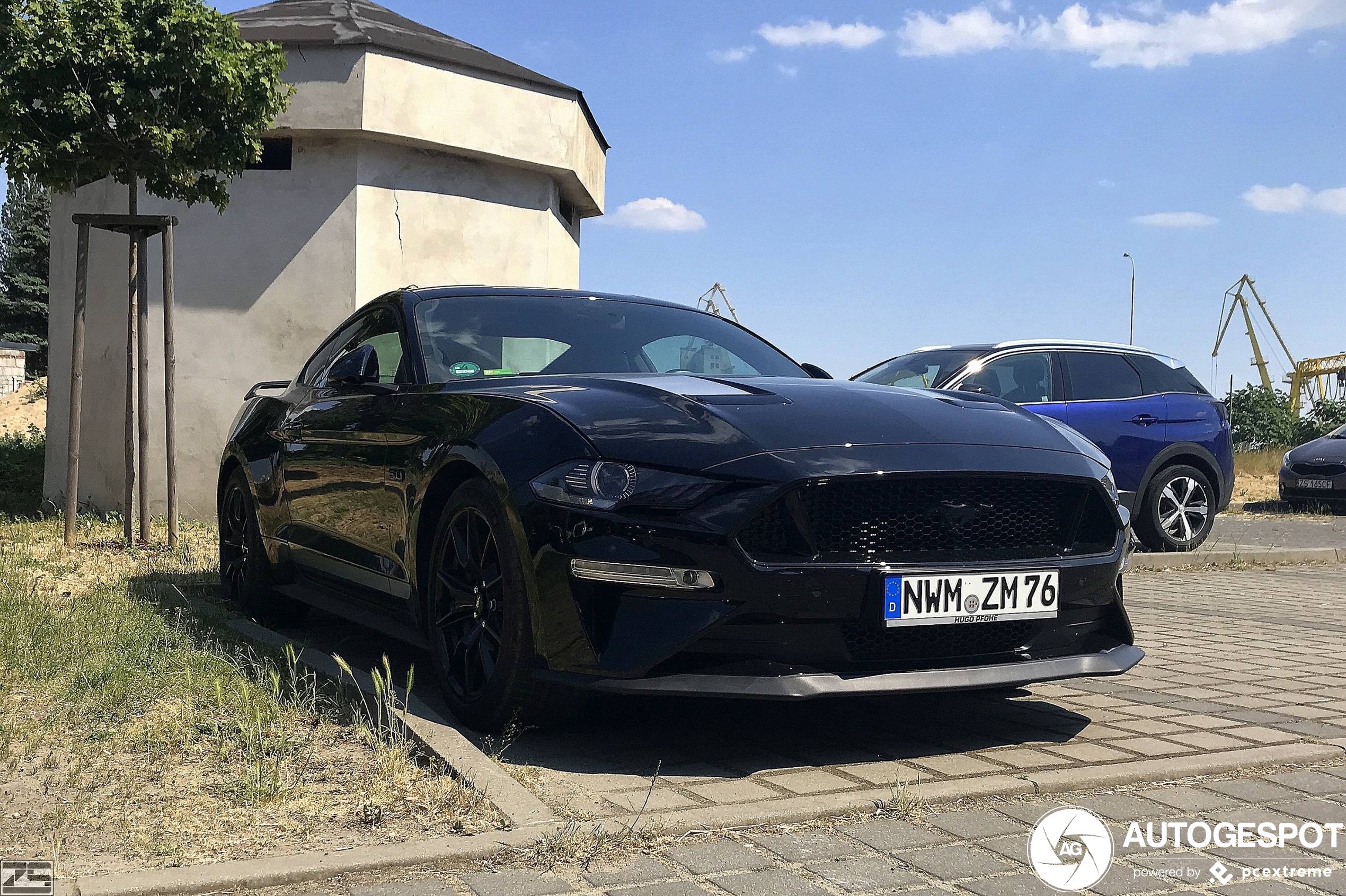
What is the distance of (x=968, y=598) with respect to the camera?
3795 millimetres

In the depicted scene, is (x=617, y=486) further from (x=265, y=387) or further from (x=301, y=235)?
(x=301, y=235)

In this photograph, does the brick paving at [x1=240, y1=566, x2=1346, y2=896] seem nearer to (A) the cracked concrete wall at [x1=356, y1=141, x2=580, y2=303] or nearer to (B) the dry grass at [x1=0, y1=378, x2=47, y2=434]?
(A) the cracked concrete wall at [x1=356, y1=141, x2=580, y2=303]

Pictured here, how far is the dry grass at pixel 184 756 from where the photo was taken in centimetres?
308

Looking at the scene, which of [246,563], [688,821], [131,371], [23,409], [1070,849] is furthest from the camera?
[23,409]

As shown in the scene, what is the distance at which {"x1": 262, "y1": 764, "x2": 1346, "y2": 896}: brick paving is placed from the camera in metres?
2.79

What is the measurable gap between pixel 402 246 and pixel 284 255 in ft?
3.19

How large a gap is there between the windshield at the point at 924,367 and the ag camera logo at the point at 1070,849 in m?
6.64

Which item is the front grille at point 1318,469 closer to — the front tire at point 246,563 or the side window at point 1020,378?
the side window at point 1020,378

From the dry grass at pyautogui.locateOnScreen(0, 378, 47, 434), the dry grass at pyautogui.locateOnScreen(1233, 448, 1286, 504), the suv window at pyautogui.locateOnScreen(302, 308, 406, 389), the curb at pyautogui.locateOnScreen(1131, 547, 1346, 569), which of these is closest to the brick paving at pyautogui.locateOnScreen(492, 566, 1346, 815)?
the suv window at pyautogui.locateOnScreen(302, 308, 406, 389)

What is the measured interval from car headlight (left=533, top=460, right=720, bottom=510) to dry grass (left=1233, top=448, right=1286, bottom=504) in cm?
1666

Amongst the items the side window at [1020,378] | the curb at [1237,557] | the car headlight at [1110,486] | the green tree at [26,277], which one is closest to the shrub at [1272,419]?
the curb at [1237,557]

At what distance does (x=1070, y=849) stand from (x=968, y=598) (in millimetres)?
894

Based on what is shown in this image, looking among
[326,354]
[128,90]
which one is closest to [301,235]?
[128,90]

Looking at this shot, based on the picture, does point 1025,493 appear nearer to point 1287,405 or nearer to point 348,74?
point 348,74
